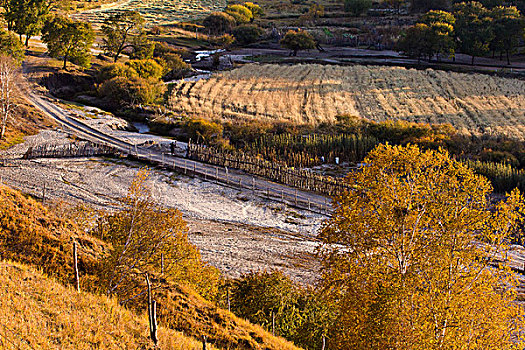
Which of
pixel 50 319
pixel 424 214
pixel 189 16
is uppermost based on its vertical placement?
pixel 189 16

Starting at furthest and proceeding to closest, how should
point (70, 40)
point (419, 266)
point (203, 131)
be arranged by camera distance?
point (70, 40) < point (203, 131) < point (419, 266)

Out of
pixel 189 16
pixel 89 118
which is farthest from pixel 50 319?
pixel 189 16

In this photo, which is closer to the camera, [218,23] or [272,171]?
[272,171]

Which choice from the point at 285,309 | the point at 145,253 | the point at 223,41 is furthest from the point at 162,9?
the point at 285,309

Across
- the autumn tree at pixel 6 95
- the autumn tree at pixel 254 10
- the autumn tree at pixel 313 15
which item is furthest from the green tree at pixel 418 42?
the autumn tree at pixel 254 10

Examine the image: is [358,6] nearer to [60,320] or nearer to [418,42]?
[418,42]

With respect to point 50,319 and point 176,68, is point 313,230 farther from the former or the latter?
point 176,68

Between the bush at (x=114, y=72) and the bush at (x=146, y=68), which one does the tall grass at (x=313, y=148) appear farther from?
the bush at (x=146, y=68)
